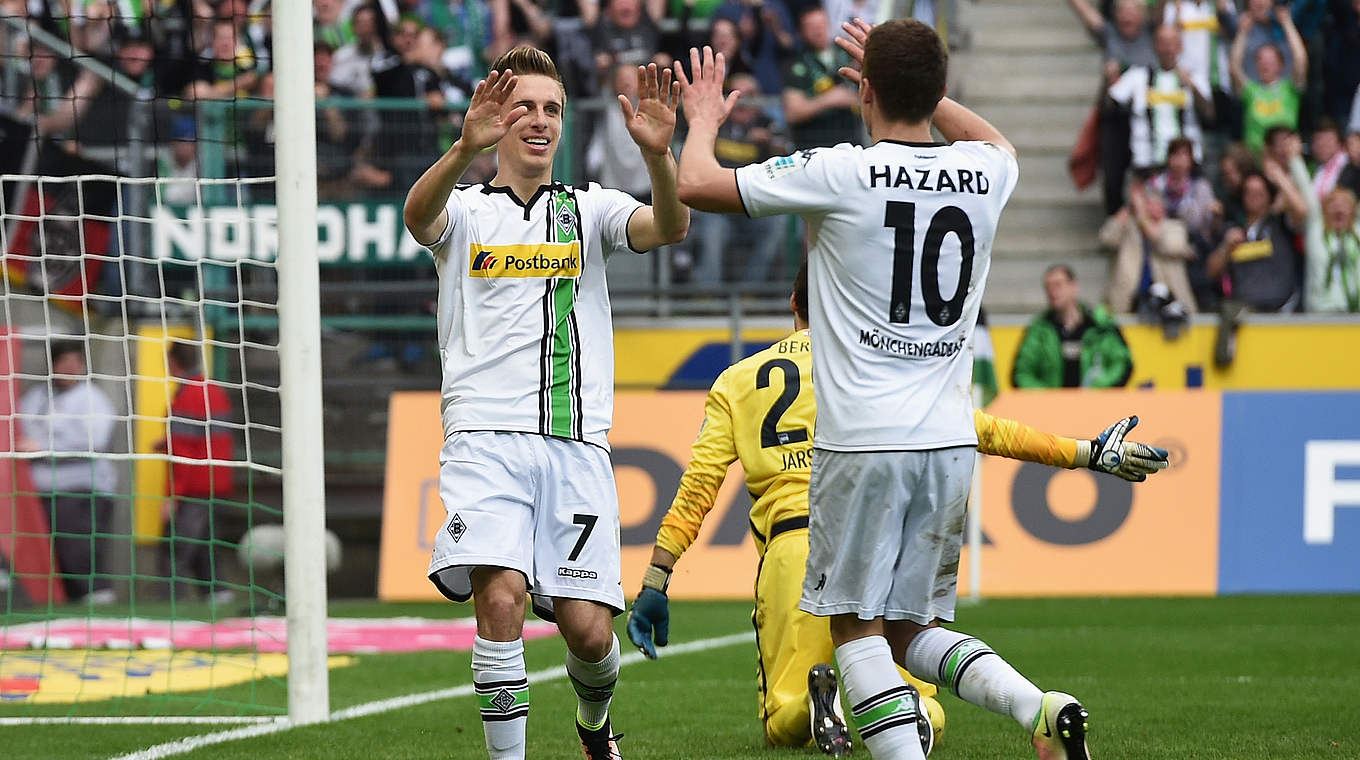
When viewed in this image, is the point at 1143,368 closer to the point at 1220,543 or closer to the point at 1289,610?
the point at 1220,543

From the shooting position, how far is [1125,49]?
15914 mm

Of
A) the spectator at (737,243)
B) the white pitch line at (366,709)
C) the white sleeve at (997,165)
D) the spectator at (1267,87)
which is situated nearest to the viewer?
the white sleeve at (997,165)

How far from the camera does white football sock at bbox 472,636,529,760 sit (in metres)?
5.01

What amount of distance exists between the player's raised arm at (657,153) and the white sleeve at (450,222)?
51cm

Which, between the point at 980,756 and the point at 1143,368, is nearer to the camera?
the point at 980,756

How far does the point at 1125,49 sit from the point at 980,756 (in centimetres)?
1133

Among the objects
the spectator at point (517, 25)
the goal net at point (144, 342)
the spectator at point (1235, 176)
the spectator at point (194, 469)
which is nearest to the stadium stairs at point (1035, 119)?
the spectator at point (1235, 176)

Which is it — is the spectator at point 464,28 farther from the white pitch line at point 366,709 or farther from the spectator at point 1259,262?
the white pitch line at point 366,709

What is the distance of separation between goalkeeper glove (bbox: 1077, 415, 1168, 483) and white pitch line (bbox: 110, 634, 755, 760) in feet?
7.87

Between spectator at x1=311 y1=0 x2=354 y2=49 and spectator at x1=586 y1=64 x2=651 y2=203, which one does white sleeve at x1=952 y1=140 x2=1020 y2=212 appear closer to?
spectator at x1=586 y1=64 x2=651 y2=203

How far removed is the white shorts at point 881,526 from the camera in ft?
14.5

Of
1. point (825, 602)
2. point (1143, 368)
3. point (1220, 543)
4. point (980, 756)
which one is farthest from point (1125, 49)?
point (825, 602)

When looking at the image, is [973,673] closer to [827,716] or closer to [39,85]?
[827,716]

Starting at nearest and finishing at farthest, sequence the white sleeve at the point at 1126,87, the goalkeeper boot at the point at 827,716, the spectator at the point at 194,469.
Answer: the goalkeeper boot at the point at 827,716 → the spectator at the point at 194,469 → the white sleeve at the point at 1126,87
